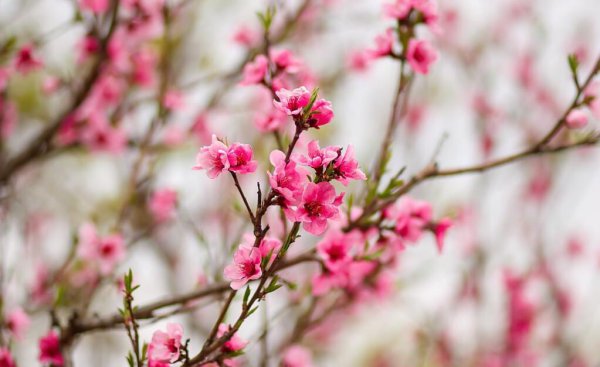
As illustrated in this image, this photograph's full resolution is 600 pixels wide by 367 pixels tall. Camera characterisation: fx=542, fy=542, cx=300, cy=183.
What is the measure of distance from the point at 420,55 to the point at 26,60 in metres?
2.19

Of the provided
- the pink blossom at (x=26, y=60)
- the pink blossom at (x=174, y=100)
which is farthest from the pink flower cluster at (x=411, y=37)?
the pink blossom at (x=26, y=60)

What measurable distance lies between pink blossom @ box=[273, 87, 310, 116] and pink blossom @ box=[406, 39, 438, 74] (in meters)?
0.86

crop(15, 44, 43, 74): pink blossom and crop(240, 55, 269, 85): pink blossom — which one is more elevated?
crop(15, 44, 43, 74): pink blossom

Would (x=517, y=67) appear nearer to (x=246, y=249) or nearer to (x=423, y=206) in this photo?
(x=423, y=206)

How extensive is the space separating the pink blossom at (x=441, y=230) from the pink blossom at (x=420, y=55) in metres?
0.60

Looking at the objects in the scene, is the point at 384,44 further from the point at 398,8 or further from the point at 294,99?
the point at 294,99

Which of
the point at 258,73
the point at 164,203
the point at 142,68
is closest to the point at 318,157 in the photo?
the point at 258,73

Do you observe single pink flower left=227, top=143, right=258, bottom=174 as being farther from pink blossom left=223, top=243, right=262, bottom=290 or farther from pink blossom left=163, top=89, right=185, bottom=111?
pink blossom left=163, top=89, right=185, bottom=111

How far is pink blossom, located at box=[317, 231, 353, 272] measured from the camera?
A: 196 cm

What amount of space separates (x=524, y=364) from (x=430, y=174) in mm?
4095

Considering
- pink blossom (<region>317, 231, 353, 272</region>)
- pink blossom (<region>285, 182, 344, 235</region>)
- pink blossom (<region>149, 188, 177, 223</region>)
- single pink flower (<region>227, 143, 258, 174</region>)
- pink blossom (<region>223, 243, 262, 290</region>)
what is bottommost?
pink blossom (<region>223, 243, 262, 290</region>)

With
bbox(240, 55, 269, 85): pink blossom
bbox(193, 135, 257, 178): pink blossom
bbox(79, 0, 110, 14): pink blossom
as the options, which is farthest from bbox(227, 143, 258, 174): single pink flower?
bbox(79, 0, 110, 14): pink blossom

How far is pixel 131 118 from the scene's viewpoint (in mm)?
4027

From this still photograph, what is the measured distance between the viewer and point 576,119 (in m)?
2.12
